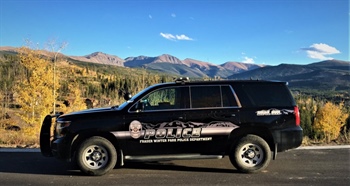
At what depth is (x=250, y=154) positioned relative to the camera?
22.1 ft

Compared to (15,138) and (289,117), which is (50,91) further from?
(289,117)

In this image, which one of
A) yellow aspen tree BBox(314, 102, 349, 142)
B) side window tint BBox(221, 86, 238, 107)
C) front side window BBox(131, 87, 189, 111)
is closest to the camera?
front side window BBox(131, 87, 189, 111)

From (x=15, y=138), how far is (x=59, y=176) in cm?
548

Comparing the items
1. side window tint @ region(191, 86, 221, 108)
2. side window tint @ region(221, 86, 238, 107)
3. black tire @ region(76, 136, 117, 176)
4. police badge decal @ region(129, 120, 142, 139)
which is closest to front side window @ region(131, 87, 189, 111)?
side window tint @ region(191, 86, 221, 108)

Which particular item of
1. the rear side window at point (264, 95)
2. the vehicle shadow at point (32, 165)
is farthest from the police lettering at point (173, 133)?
the vehicle shadow at point (32, 165)

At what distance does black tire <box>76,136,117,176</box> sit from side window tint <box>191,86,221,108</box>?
6.23 ft

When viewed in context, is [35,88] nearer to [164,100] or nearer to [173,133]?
[164,100]

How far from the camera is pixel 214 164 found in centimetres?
736

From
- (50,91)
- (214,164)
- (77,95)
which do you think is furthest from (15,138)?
(77,95)

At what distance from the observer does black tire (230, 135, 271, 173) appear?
6.69 m

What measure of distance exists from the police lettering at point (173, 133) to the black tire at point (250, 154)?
33.2 inches

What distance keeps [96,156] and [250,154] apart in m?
3.05

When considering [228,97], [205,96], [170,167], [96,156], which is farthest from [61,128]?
[228,97]

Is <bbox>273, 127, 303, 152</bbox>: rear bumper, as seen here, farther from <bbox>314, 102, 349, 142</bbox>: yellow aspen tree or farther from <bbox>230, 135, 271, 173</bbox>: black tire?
<bbox>314, 102, 349, 142</bbox>: yellow aspen tree
